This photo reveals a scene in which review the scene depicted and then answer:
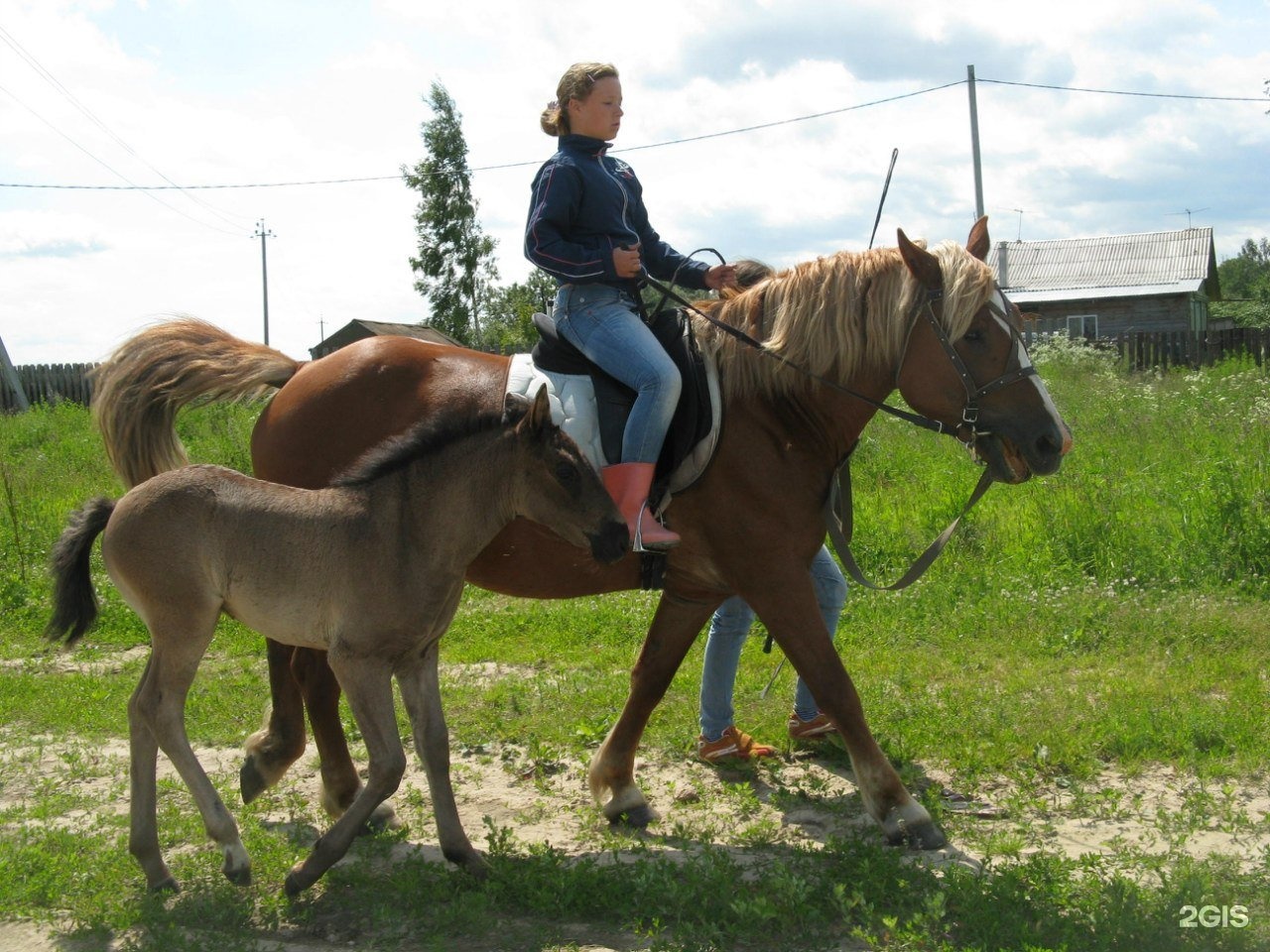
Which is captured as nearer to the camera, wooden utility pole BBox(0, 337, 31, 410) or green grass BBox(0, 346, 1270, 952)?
green grass BBox(0, 346, 1270, 952)

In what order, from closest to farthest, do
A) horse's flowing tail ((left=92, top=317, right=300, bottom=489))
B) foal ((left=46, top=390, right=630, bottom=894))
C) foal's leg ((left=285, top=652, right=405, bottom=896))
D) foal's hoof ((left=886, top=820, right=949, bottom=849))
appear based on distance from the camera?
foal's leg ((left=285, top=652, right=405, bottom=896)) → foal ((left=46, top=390, right=630, bottom=894)) → foal's hoof ((left=886, top=820, right=949, bottom=849)) → horse's flowing tail ((left=92, top=317, right=300, bottom=489))

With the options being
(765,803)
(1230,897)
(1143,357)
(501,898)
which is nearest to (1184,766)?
(1230,897)

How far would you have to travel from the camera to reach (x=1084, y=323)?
3600 centimetres

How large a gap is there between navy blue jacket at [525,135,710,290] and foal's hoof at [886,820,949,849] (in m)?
2.50

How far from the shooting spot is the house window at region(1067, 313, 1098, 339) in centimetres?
3475

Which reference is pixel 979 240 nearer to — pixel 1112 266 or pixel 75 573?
pixel 75 573

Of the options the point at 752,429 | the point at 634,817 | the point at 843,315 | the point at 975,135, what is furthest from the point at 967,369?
the point at 975,135

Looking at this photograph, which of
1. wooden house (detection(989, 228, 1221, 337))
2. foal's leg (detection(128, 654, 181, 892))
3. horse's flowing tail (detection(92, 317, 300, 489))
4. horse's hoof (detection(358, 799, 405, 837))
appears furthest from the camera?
wooden house (detection(989, 228, 1221, 337))

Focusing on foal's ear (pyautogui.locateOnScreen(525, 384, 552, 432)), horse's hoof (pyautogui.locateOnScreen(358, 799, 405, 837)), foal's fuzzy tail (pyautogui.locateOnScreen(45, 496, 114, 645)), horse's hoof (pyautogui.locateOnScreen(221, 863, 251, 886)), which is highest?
foal's ear (pyautogui.locateOnScreen(525, 384, 552, 432))

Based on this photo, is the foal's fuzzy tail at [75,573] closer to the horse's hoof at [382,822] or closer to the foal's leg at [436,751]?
the foal's leg at [436,751]

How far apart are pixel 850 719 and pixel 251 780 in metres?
2.61

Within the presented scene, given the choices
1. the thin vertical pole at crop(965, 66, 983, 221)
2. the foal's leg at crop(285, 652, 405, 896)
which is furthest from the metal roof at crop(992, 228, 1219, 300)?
the foal's leg at crop(285, 652, 405, 896)

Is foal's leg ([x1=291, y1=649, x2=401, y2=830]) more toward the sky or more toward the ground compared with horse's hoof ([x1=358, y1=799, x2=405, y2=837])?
more toward the sky

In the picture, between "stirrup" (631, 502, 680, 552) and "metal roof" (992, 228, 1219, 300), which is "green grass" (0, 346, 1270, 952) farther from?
"metal roof" (992, 228, 1219, 300)
